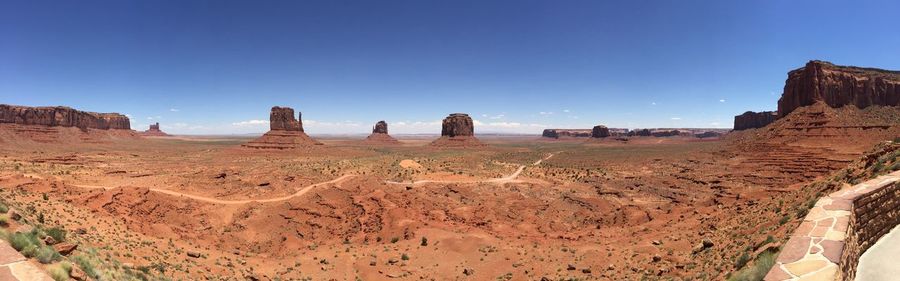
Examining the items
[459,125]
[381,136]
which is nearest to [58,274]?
[459,125]

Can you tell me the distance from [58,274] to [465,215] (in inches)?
999

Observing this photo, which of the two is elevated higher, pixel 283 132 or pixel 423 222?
pixel 283 132

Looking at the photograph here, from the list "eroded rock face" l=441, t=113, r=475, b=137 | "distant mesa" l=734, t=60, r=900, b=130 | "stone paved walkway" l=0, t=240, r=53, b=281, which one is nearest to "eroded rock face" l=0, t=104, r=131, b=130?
"eroded rock face" l=441, t=113, r=475, b=137

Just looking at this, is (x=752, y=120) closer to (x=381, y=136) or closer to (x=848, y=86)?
(x=848, y=86)

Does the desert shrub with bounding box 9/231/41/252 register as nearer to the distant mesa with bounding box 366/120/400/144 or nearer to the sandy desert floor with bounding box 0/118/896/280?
the sandy desert floor with bounding box 0/118/896/280

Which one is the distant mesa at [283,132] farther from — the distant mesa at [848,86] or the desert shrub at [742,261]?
the distant mesa at [848,86]

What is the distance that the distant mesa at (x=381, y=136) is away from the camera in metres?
167

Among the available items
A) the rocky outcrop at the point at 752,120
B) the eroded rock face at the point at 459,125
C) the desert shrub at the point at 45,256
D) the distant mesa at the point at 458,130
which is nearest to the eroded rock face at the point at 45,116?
the distant mesa at the point at 458,130

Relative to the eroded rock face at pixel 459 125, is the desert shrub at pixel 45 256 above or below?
below

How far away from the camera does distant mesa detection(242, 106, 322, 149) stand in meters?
89.9

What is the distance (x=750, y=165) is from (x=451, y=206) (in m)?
44.0

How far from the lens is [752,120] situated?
146875mm

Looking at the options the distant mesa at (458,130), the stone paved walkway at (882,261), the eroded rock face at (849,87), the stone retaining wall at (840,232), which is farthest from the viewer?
the distant mesa at (458,130)

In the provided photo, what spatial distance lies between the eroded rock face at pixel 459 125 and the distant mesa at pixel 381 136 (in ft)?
125
